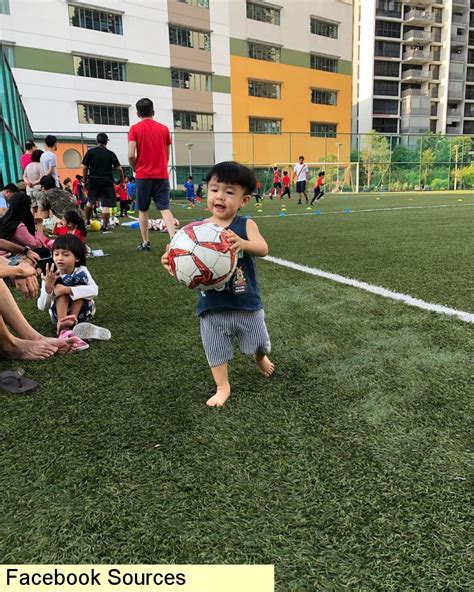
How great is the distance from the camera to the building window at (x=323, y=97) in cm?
4253

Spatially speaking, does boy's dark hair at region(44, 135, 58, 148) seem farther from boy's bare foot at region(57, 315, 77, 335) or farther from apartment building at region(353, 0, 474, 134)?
apartment building at region(353, 0, 474, 134)

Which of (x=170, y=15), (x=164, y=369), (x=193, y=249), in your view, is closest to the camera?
(x=193, y=249)

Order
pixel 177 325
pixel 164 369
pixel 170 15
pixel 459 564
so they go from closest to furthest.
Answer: pixel 459 564 → pixel 164 369 → pixel 177 325 → pixel 170 15

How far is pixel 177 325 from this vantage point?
10.8 feet

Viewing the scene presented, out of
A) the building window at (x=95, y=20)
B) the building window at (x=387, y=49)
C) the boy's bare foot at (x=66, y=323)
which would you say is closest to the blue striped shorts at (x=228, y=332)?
the boy's bare foot at (x=66, y=323)

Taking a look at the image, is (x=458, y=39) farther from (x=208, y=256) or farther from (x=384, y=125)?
(x=208, y=256)

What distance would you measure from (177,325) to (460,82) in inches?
2829

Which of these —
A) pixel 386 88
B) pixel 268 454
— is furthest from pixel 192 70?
pixel 268 454

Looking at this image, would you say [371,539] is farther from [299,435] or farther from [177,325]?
[177,325]

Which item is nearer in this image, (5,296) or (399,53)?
(5,296)

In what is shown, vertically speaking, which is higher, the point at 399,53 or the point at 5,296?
the point at 399,53

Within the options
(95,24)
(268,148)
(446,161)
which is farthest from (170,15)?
(446,161)

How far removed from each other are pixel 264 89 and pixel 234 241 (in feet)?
136

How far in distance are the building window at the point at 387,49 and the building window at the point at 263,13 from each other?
25267 mm
